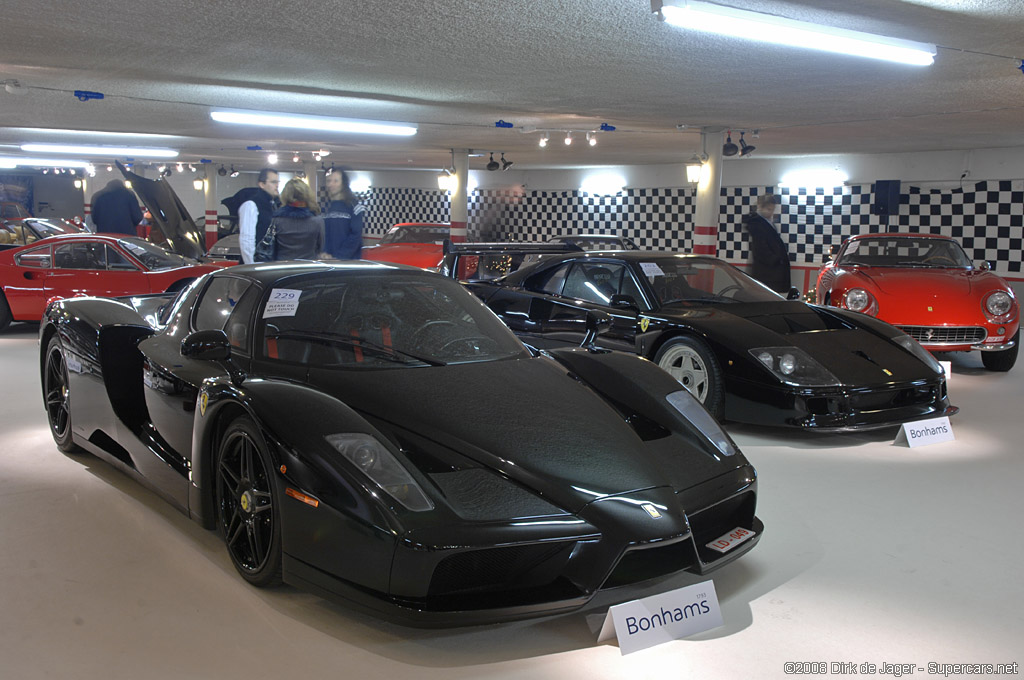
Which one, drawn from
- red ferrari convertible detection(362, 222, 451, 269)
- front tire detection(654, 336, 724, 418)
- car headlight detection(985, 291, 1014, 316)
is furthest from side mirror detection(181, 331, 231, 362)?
red ferrari convertible detection(362, 222, 451, 269)

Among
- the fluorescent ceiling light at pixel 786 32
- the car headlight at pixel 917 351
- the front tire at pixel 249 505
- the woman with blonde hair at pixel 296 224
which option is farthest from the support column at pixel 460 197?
the front tire at pixel 249 505

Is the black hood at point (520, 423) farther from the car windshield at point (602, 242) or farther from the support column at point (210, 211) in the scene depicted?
the support column at point (210, 211)

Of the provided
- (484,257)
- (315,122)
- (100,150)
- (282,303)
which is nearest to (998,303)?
(484,257)

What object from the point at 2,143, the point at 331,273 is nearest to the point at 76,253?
the point at 331,273

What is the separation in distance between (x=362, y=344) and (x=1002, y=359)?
588cm

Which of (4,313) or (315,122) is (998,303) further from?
(4,313)

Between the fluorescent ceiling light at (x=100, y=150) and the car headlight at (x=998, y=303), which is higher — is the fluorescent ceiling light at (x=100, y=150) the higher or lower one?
the higher one

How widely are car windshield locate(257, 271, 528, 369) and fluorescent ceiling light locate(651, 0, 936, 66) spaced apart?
203 cm

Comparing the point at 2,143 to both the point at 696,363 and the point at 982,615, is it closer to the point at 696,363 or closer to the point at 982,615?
the point at 696,363

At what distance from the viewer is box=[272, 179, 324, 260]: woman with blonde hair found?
5.75 m

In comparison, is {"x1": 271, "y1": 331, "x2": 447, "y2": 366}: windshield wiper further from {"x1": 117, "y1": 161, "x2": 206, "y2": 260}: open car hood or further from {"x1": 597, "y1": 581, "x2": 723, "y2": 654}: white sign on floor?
{"x1": 117, "y1": 161, "x2": 206, "y2": 260}: open car hood

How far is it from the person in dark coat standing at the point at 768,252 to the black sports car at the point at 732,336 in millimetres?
2769

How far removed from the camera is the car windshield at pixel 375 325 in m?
2.80

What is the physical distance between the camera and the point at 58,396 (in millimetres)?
3959
